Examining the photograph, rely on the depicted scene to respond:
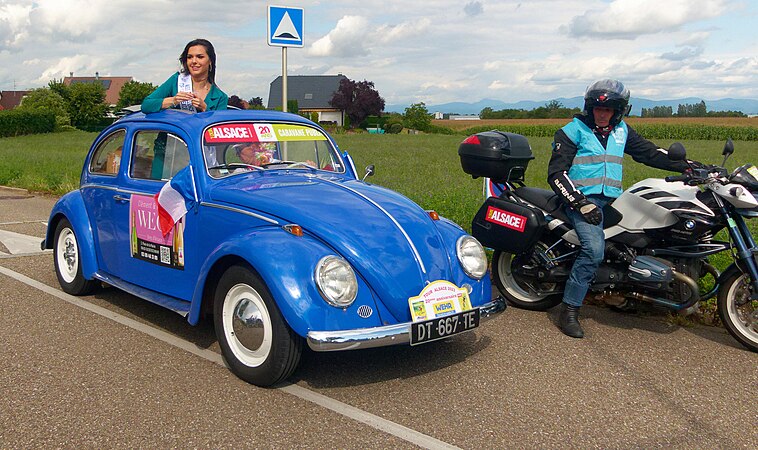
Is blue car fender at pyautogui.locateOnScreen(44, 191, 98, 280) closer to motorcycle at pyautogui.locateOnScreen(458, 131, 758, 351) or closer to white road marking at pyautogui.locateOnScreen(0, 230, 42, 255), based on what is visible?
white road marking at pyautogui.locateOnScreen(0, 230, 42, 255)

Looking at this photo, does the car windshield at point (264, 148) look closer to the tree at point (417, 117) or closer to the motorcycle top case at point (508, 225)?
the motorcycle top case at point (508, 225)

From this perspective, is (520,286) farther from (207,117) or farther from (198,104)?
(198,104)

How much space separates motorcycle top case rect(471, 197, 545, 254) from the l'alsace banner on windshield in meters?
1.65

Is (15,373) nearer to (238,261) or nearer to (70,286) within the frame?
(238,261)

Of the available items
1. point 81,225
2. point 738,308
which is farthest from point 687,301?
point 81,225

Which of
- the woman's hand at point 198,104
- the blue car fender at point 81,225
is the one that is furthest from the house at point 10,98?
the woman's hand at point 198,104

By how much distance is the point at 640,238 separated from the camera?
17.6 feet

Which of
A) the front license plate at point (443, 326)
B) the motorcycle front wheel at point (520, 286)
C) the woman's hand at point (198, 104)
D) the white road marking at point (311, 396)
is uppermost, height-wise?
the woman's hand at point (198, 104)

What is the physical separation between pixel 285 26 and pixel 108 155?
3.50 metres

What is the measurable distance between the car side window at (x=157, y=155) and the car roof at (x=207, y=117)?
13 cm

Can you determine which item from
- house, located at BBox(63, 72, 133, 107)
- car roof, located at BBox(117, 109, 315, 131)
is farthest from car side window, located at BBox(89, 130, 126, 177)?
house, located at BBox(63, 72, 133, 107)

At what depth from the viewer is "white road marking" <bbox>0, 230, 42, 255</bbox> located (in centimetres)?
837

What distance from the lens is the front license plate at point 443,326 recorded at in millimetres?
3971

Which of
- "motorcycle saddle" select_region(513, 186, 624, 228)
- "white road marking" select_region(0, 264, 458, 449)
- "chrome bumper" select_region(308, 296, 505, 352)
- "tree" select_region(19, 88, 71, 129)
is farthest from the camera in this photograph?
"tree" select_region(19, 88, 71, 129)
